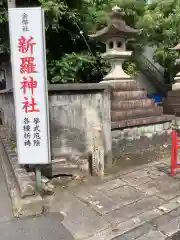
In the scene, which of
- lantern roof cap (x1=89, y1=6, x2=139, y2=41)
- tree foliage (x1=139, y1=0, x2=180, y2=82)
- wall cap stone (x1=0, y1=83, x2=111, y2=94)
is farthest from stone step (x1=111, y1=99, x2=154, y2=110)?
tree foliage (x1=139, y1=0, x2=180, y2=82)

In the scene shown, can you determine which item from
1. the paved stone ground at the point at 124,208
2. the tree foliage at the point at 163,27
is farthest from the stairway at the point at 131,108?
the tree foliage at the point at 163,27

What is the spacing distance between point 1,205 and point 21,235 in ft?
3.16

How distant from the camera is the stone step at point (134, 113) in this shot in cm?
634

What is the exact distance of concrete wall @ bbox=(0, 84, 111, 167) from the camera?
5.11 m

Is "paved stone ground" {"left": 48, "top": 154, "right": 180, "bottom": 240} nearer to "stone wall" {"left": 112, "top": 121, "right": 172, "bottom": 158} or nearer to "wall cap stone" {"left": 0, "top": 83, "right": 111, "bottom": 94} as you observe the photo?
"stone wall" {"left": 112, "top": 121, "right": 172, "bottom": 158}

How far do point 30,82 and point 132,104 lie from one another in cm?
366

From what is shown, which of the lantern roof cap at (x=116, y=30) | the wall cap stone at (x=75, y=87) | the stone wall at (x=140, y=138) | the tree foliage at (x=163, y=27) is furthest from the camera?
the tree foliage at (x=163, y=27)

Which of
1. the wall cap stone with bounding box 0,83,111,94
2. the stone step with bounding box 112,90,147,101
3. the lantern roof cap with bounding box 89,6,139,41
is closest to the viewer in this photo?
the wall cap stone with bounding box 0,83,111,94

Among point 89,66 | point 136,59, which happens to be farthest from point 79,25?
point 136,59

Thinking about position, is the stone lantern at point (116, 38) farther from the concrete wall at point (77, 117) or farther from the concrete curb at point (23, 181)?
the concrete curb at point (23, 181)

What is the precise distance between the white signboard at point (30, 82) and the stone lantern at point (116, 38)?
3.82m

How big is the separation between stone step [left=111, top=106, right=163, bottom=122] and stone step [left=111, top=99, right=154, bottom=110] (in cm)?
12

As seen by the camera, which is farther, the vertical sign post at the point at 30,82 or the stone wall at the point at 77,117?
the stone wall at the point at 77,117

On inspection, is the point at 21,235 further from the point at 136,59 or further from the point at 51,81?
the point at 136,59
